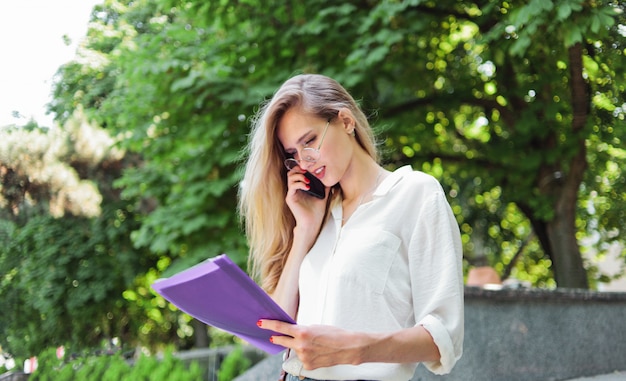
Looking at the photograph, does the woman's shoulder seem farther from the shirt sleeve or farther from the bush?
the bush

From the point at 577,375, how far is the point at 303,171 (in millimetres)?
4737

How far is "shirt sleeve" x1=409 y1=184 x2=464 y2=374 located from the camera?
1528 mm

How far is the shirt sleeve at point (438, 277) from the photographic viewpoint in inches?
60.1

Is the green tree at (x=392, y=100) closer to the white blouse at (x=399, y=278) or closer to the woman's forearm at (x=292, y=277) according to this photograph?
the woman's forearm at (x=292, y=277)

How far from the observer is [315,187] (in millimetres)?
1980

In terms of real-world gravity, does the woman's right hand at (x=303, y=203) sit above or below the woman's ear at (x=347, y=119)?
below

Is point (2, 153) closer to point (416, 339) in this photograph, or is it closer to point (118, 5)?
point (118, 5)

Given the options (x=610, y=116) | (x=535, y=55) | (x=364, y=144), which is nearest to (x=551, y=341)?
(x=610, y=116)

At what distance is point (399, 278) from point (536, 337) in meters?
4.28

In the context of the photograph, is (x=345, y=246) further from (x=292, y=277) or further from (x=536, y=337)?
(x=536, y=337)

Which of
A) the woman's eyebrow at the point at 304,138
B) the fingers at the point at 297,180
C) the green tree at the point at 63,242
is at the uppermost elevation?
the woman's eyebrow at the point at 304,138

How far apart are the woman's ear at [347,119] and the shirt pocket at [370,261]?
321 mm

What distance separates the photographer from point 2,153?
28.5 feet

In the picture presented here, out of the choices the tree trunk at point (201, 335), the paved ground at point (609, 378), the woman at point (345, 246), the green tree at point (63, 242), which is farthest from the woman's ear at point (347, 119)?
the tree trunk at point (201, 335)
